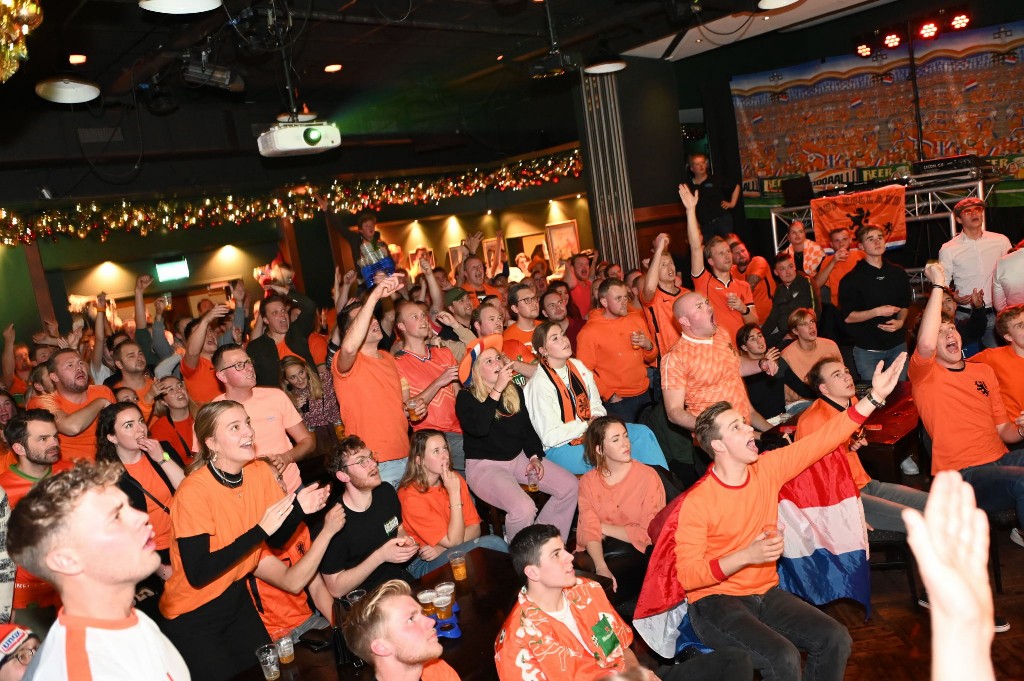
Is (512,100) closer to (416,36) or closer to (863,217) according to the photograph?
(416,36)

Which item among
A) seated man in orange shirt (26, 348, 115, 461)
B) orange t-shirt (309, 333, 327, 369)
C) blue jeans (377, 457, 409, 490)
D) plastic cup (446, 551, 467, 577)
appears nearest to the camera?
plastic cup (446, 551, 467, 577)

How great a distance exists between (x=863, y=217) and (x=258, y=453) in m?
7.18

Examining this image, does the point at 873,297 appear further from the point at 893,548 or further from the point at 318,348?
the point at 318,348

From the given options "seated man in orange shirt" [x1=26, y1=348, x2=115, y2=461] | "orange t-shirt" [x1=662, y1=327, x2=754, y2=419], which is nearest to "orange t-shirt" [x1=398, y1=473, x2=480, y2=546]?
"orange t-shirt" [x1=662, y1=327, x2=754, y2=419]

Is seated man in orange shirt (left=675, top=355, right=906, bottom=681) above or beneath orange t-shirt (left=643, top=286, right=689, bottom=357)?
beneath

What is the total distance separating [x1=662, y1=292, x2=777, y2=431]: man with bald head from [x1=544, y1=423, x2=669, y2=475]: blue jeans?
172mm

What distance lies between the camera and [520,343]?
5.43 m

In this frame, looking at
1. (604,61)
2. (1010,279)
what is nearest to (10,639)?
(1010,279)

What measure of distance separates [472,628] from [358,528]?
91cm

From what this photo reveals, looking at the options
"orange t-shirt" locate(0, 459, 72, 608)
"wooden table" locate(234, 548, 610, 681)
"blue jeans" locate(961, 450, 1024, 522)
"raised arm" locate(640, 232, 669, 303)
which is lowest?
"blue jeans" locate(961, 450, 1024, 522)

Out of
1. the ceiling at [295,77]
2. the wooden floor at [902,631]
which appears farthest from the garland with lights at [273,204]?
the wooden floor at [902,631]

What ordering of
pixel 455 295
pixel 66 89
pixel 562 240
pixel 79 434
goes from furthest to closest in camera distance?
1. pixel 562 240
2. pixel 66 89
3. pixel 455 295
4. pixel 79 434

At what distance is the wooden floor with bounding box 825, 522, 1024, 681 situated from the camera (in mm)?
3414

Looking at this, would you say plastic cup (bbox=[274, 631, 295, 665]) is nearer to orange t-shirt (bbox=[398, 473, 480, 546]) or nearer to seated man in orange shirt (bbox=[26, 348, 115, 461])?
orange t-shirt (bbox=[398, 473, 480, 546])
